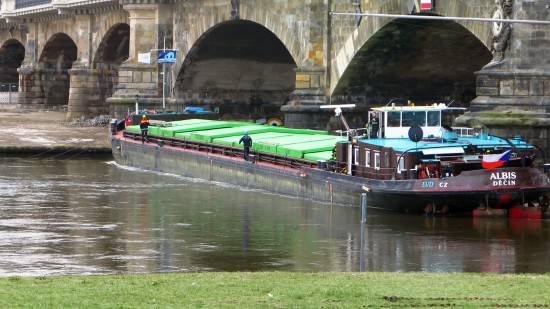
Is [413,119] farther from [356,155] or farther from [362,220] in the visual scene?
[362,220]

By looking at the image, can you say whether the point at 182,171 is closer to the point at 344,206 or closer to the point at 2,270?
the point at 344,206

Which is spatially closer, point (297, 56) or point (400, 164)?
point (400, 164)

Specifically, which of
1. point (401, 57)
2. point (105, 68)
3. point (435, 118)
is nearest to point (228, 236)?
point (435, 118)

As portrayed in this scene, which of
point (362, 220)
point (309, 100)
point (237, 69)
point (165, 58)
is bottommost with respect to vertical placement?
point (362, 220)

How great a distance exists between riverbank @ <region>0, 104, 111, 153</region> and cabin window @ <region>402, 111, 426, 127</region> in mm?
27646

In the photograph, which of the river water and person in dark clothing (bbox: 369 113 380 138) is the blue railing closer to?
the river water

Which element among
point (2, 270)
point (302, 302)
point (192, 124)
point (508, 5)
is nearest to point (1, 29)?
point (192, 124)

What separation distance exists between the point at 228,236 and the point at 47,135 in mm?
40325

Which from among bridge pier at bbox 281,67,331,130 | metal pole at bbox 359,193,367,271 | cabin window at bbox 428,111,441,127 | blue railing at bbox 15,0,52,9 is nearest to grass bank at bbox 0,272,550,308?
metal pole at bbox 359,193,367,271

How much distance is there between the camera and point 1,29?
12031 centimetres

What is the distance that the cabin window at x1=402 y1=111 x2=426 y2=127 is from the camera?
140 feet

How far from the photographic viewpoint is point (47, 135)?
74.4 metres

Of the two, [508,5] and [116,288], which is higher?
[508,5]

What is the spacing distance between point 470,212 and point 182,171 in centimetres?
2016
